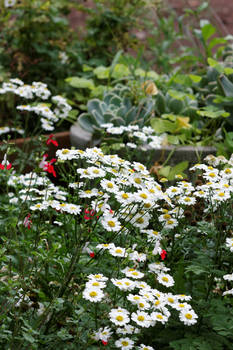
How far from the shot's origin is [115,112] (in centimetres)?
288

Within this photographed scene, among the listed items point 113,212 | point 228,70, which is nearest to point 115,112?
point 228,70

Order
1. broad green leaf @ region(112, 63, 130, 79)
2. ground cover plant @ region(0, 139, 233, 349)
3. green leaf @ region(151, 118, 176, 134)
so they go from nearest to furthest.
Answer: ground cover plant @ region(0, 139, 233, 349), green leaf @ region(151, 118, 176, 134), broad green leaf @ region(112, 63, 130, 79)

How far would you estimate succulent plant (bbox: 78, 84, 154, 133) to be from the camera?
282 cm

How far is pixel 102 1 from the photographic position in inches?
150

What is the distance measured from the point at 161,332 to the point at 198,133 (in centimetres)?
152

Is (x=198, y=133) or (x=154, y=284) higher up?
(x=198, y=133)

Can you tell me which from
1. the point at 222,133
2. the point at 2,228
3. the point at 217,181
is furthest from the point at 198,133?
the point at 2,228

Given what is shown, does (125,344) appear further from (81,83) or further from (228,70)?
(81,83)

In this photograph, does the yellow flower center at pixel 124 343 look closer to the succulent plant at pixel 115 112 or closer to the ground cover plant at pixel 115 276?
the ground cover plant at pixel 115 276

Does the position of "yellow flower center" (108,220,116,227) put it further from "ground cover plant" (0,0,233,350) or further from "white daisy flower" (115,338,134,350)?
"white daisy flower" (115,338,134,350)

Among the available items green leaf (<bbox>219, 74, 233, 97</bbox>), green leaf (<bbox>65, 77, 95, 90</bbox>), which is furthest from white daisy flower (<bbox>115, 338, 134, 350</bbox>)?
green leaf (<bbox>65, 77, 95, 90</bbox>)

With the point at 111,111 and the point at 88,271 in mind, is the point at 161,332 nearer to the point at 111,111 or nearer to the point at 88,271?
the point at 88,271

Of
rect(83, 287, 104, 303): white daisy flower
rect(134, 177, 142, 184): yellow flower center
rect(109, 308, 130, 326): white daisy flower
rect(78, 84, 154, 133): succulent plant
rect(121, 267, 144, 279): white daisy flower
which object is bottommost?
rect(109, 308, 130, 326): white daisy flower

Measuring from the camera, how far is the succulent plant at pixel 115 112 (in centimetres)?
282
